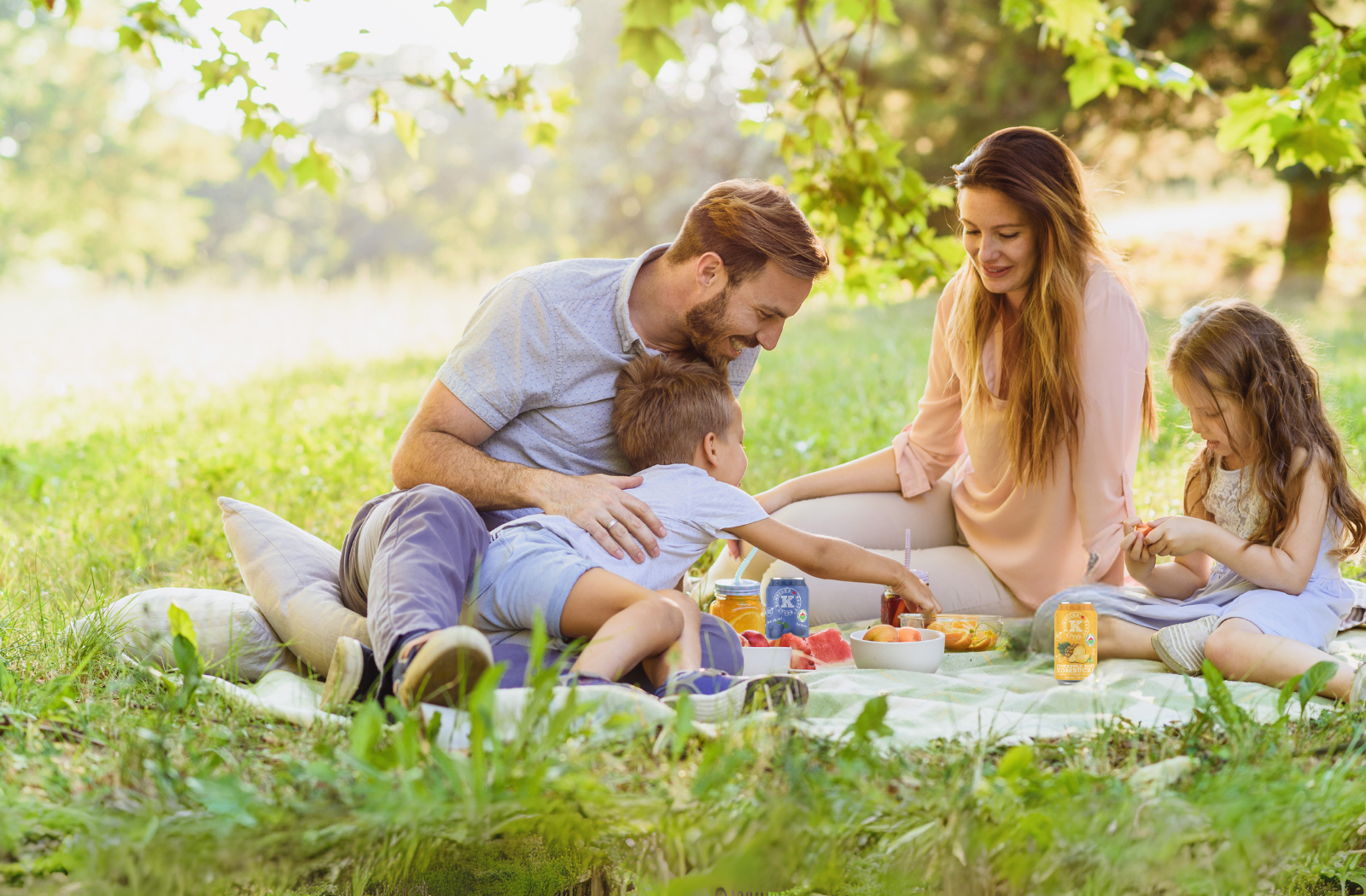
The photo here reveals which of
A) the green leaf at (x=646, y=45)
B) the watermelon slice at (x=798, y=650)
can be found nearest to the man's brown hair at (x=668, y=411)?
the watermelon slice at (x=798, y=650)

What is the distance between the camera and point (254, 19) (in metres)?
3.43

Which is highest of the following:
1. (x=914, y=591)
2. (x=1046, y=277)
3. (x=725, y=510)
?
(x=1046, y=277)

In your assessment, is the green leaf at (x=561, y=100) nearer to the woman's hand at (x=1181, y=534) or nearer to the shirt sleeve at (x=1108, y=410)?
the shirt sleeve at (x=1108, y=410)

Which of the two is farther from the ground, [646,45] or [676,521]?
[646,45]

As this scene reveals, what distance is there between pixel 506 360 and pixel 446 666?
121cm

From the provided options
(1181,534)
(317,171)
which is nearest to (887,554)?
(1181,534)

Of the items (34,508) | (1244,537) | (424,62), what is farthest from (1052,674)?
(424,62)

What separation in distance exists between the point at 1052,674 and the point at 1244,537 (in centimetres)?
66

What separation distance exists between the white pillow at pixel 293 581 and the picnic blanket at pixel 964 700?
11 cm

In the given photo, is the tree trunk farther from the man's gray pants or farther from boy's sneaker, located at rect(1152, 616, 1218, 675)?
the man's gray pants

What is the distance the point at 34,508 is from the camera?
4578 millimetres

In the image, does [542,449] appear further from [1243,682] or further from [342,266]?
[342,266]

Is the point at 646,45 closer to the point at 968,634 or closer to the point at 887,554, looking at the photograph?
the point at 887,554

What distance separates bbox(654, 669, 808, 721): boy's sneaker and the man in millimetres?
315
